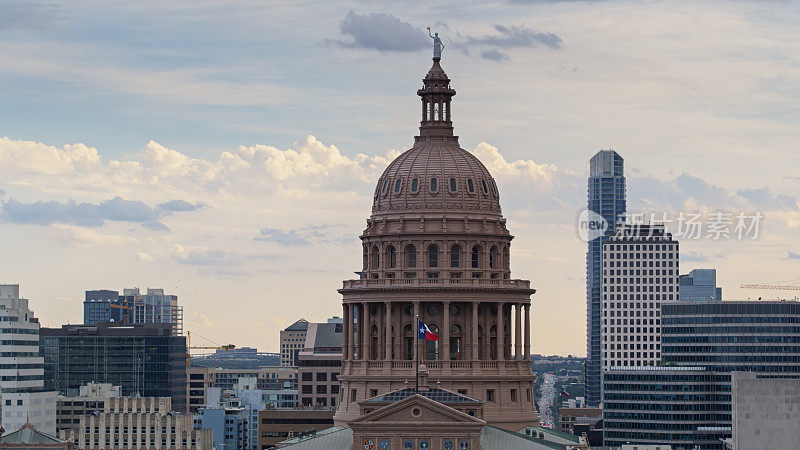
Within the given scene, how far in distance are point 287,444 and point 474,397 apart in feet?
65.1

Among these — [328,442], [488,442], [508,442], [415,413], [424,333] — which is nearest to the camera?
[415,413]

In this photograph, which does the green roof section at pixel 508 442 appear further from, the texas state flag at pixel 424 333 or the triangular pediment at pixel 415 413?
the texas state flag at pixel 424 333

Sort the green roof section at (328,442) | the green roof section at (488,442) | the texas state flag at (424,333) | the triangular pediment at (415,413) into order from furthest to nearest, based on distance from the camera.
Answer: the texas state flag at (424,333), the green roof section at (328,442), the green roof section at (488,442), the triangular pediment at (415,413)

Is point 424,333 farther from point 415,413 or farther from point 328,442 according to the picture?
point 415,413

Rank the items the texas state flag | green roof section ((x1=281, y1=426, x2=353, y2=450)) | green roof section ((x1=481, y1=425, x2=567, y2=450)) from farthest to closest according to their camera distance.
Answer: the texas state flag
green roof section ((x1=281, y1=426, x2=353, y2=450))
green roof section ((x1=481, y1=425, x2=567, y2=450))

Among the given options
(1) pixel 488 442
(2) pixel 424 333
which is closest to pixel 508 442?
(1) pixel 488 442

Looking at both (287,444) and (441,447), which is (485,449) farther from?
(287,444)

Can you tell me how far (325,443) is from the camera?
606ft

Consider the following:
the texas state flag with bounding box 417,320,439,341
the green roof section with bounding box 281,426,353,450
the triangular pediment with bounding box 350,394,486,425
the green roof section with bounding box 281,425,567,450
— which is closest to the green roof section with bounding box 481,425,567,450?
the green roof section with bounding box 281,425,567,450

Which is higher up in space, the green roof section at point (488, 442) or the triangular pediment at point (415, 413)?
the triangular pediment at point (415, 413)

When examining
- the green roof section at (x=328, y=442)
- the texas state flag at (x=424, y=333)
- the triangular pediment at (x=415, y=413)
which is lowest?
the green roof section at (x=328, y=442)

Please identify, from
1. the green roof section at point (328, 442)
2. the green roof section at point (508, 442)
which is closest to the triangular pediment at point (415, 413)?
the green roof section at point (508, 442)

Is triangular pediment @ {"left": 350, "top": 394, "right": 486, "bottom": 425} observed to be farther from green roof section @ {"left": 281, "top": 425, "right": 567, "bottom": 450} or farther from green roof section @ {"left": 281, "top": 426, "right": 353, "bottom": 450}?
green roof section @ {"left": 281, "top": 426, "right": 353, "bottom": 450}

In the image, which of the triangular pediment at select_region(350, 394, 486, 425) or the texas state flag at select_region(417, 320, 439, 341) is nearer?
the triangular pediment at select_region(350, 394, 486, 425)
